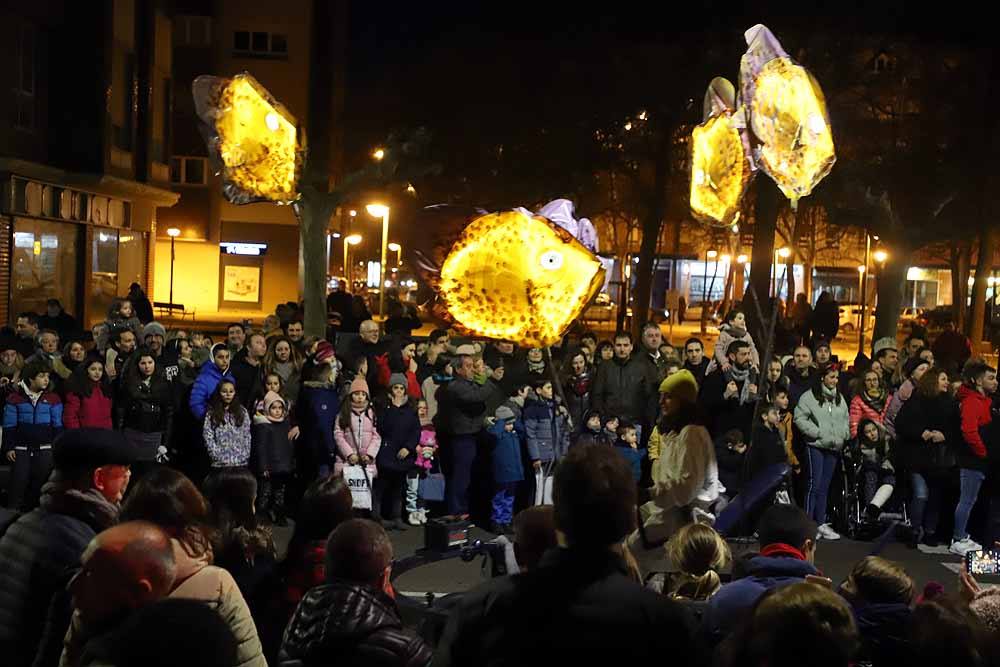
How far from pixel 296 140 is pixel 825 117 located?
589cm

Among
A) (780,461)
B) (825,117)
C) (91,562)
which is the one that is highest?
(825,117)

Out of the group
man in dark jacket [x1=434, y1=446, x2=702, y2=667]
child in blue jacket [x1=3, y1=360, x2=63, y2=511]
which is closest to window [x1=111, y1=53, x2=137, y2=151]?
child in blue jacket [x1=3, y1=360, x2=63, y2=511]

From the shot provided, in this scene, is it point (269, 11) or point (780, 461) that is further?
point (269, 11)

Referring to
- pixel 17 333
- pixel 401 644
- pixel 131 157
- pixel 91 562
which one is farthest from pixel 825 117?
pixel 131 157

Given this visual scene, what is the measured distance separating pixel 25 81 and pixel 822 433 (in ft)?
62.4

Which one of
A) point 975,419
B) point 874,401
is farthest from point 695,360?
point 975,419

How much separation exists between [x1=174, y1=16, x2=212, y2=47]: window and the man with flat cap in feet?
138

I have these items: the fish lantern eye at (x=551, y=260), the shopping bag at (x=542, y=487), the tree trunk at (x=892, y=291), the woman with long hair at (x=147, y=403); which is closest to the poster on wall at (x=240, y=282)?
the tree trunk at (x=892, y=291)

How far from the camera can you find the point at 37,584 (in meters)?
3.79

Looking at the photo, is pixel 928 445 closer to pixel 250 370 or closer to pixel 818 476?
pixel 818 476

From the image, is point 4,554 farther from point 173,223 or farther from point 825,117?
point 173,223

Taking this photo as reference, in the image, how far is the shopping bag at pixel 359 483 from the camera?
10438mm

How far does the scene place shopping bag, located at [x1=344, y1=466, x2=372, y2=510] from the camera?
1044 centimetres

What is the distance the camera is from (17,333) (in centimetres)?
1372
